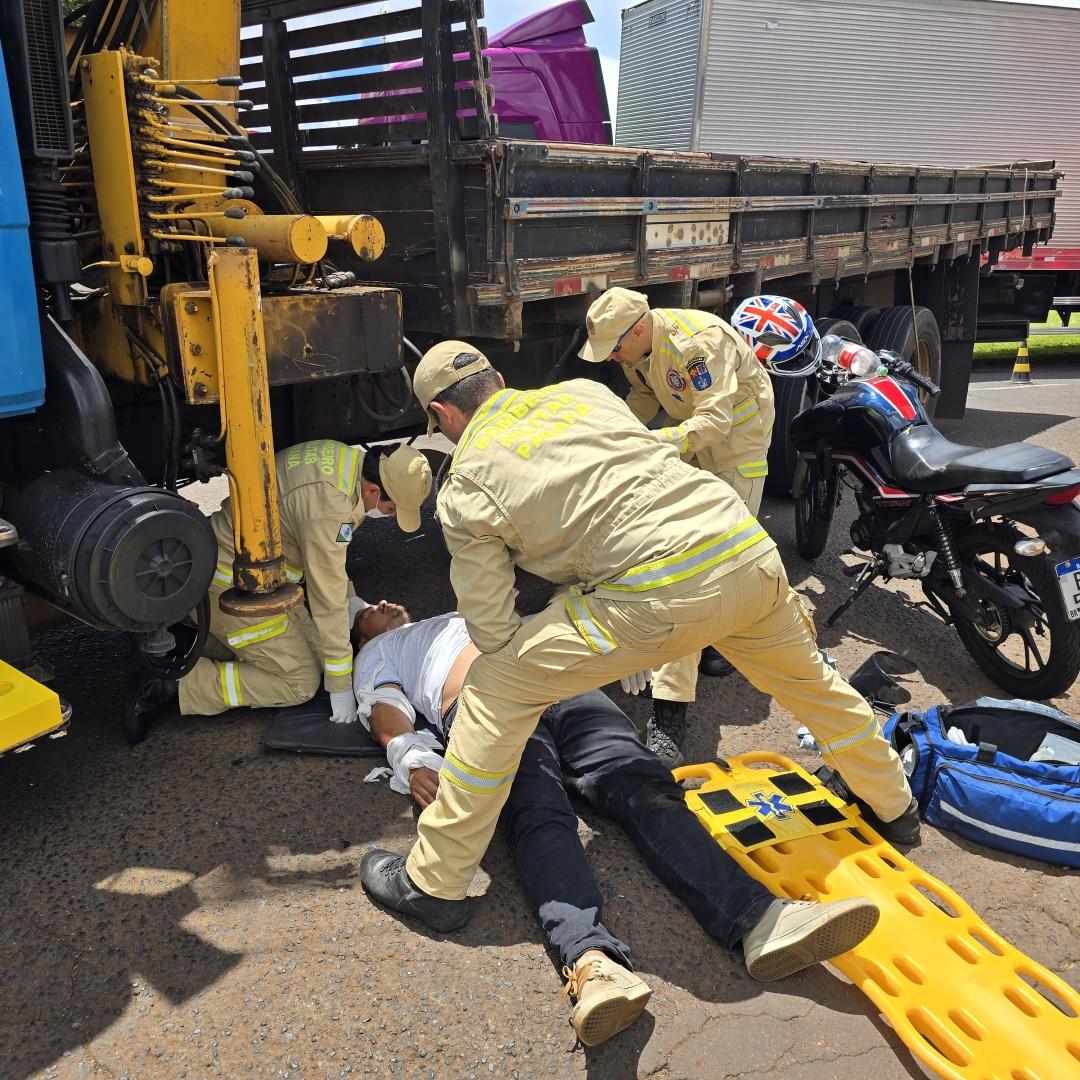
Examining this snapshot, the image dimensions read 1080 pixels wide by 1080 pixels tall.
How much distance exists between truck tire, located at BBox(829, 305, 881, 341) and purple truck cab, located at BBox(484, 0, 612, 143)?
2.42 meters

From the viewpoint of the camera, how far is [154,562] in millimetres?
2549

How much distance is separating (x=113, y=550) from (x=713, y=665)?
96.8 inches

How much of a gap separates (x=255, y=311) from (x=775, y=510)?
425 cm

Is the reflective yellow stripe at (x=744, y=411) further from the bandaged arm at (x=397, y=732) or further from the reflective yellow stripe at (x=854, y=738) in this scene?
the bandaged arm at (x=397, y=732)

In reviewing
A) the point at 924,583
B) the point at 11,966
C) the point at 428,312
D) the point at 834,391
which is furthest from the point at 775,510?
the point at 11,966

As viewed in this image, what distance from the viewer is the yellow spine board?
2.06 metres

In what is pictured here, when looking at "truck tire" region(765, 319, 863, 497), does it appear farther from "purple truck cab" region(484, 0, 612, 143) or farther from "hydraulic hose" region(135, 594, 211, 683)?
"hydraulic hose" region(135, 594, 211, 683)

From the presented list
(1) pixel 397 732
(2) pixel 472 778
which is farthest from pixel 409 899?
(1) pixel 397 732

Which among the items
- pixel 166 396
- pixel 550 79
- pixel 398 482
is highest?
pixel 550 79

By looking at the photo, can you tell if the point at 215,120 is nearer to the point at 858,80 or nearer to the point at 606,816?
the point at 606,816

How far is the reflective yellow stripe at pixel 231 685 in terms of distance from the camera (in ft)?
11.0

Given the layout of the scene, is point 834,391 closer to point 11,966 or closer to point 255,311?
point 255,311

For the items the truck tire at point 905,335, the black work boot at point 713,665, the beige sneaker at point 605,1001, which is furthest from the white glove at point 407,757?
the truck tire at point 905,335

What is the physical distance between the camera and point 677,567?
2246 millimetres
